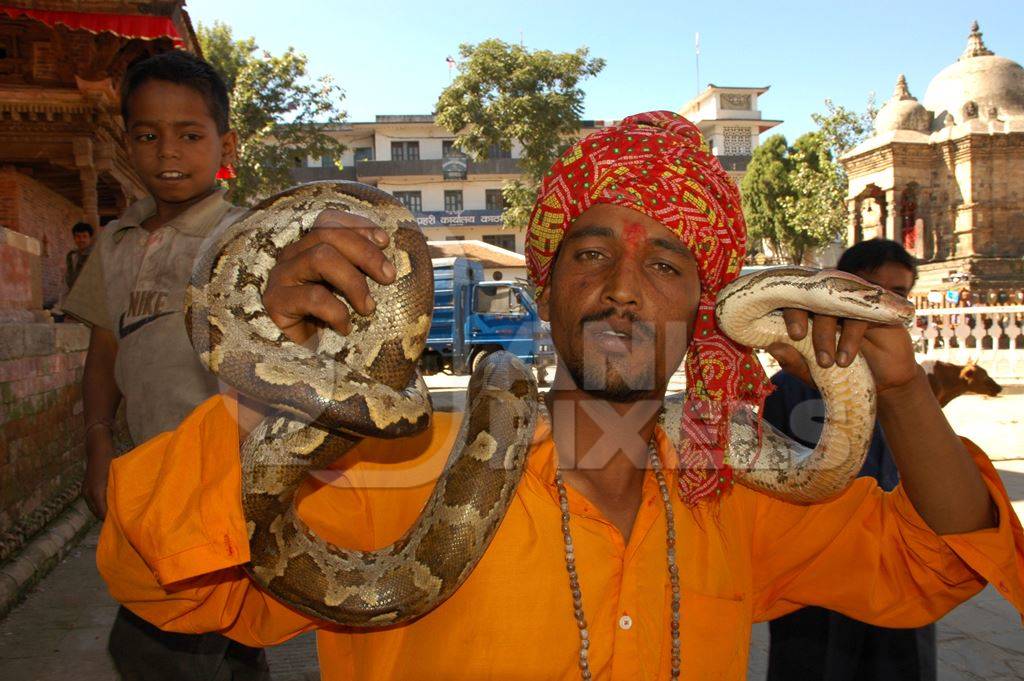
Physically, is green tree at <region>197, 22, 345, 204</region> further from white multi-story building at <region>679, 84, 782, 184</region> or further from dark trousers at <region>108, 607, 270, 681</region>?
white multi-story building at <region>679, 84, 782, 184</region>

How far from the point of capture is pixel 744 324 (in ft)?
7.72

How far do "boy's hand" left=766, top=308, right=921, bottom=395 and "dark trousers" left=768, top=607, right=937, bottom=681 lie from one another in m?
1.73

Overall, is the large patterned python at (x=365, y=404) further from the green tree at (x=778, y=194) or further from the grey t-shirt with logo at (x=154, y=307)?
the green tree at (x=778, y=194)

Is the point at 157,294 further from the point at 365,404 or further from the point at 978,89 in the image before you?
the point at 978,89

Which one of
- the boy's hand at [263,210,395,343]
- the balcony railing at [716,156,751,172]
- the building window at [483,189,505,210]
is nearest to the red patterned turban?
the boy's hand at [263,210,395,343]

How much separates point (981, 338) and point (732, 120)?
58331 millimetres

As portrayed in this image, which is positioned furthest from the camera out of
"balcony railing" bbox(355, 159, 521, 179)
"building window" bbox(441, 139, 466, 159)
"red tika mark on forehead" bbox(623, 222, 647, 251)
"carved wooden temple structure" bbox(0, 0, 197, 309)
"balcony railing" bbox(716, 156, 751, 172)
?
"balcony railing" bbox(716, 156, 751, 172)

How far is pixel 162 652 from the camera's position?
8.82ft

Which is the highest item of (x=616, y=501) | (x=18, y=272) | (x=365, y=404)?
(x=18, y=272)

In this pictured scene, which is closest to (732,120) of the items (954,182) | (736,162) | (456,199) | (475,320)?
(736,162)

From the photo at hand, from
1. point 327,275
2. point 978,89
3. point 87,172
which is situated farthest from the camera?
point 978,89

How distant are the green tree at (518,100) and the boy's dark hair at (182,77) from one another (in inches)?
1114

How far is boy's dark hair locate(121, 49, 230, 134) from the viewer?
309cm

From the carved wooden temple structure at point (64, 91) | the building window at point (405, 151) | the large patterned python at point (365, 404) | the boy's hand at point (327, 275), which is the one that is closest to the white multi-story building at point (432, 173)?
the building window at point (405, 151)
